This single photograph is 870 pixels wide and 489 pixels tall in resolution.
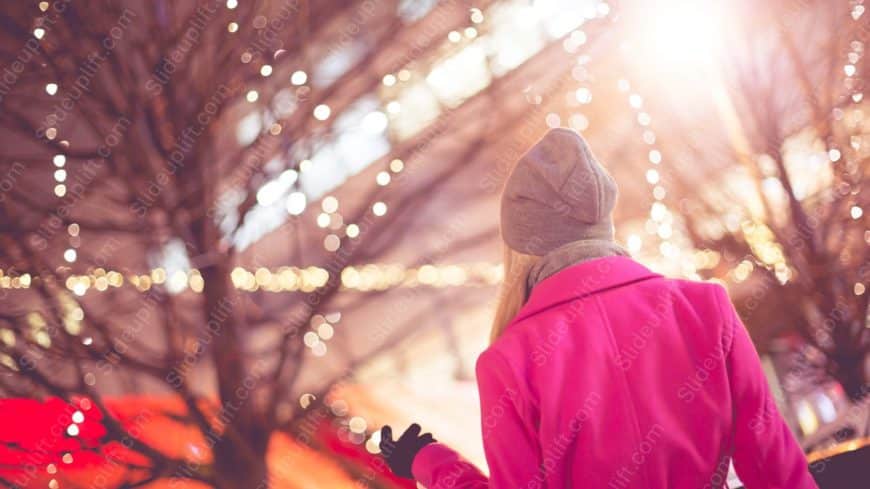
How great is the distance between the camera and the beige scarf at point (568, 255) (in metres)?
1.56

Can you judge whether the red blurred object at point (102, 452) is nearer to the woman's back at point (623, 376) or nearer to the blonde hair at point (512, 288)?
the blonde hair at point (512, 288)

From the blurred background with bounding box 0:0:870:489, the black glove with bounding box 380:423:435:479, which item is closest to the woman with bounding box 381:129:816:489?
the black glove with bounding box 380:423:435:479

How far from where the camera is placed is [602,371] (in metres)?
1.52

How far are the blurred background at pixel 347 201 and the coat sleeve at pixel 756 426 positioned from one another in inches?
39.3

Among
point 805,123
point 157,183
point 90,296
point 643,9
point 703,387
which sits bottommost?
point 90,296

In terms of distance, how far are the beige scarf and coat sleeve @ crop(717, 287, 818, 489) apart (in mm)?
Result: 252

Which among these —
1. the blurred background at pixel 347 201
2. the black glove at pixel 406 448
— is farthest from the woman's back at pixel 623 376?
the blurred background at pixel 347 201

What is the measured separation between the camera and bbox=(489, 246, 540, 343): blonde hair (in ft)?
5.38

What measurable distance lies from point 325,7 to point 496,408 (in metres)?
2.90

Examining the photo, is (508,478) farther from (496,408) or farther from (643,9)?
(643,9)

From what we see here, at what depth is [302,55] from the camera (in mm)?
3586

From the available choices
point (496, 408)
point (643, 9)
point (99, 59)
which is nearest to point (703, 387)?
point (496, 408)

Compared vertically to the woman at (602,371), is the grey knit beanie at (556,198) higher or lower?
higher

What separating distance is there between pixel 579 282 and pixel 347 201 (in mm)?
3876
